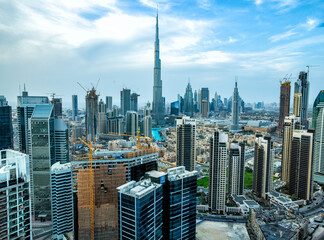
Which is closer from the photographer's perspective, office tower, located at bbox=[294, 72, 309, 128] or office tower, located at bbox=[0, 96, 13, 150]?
office tower, located at bbox=[0, 96, 13, 150]

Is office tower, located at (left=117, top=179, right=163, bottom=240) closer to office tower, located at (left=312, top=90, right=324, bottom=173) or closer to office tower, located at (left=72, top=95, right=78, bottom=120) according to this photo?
office tower, located at (left=312, top=90, right=324, bottom=173)

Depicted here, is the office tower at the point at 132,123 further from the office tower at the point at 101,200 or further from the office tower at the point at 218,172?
the office tower at the point at 101,200

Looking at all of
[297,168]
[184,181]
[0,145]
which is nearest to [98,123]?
[0,145]

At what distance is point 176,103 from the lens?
52.0 meters

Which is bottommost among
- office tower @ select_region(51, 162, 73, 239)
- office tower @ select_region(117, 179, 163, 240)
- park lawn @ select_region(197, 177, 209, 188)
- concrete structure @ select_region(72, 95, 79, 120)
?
park lawn @ select_region(197, 177, 209, 188)

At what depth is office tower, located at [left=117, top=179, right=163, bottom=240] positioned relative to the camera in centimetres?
489

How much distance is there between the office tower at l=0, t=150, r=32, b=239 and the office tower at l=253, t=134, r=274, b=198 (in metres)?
11.9

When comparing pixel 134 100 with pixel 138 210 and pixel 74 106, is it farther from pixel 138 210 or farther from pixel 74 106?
pixel 138 210

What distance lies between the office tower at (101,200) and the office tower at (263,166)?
360 inches

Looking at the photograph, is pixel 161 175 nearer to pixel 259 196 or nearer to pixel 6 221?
pixel 6 221

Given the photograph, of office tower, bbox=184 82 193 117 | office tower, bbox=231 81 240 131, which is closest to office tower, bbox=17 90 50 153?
office tower, bbox=231 81 240 131

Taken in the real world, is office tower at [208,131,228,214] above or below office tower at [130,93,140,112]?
below

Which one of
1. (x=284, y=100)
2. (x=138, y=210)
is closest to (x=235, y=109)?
(x=284, y=100)

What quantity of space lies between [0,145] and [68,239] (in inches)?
341
